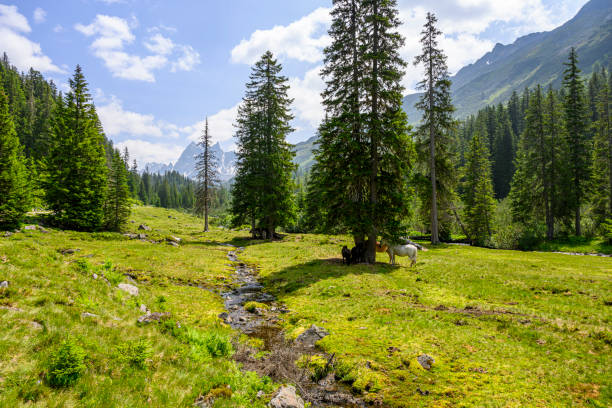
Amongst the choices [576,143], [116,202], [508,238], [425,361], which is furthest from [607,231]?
[116,202]

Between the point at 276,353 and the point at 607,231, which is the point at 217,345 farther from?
the point at 607,231

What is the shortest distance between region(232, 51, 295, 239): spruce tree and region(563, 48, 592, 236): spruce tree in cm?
4414

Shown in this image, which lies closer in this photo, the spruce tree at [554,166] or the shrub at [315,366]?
the shrub at [315,366]

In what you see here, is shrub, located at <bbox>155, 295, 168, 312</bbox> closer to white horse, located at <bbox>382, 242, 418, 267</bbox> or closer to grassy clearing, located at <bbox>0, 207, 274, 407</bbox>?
grassy clearing, located at <bbox>0, 207, 274, 407</bbox>

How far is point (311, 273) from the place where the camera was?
2016 centimetres

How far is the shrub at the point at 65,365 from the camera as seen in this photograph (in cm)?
476

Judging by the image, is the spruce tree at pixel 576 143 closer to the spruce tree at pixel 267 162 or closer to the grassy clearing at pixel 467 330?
the grassy clearing at pixel 467 330

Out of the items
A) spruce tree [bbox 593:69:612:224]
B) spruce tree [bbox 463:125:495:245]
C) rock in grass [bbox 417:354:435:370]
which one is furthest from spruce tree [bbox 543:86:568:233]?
rock in grass [bbox 417:354:435:370]

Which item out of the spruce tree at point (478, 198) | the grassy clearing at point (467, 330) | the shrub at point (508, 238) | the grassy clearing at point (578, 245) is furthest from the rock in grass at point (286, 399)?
the spruce tree at point (478, 198)

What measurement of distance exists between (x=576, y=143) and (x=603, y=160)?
14.1 ft

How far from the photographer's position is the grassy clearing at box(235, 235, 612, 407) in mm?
6922

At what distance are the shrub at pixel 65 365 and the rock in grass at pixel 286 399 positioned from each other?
397cm

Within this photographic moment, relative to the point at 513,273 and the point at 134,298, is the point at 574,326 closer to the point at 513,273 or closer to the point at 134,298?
the point at 513,273

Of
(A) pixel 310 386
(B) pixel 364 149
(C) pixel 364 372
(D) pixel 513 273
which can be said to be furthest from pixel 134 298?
(D) pixel 513 273
